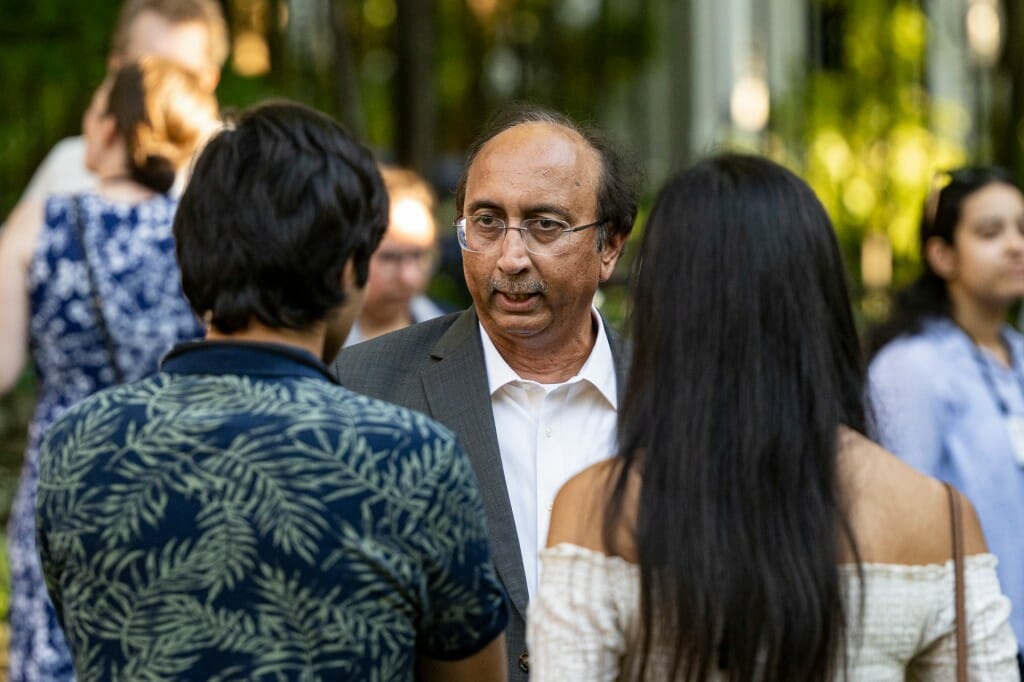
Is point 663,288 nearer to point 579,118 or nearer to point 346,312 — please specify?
point 346,312

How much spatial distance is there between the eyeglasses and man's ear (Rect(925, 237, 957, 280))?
80.6 inches

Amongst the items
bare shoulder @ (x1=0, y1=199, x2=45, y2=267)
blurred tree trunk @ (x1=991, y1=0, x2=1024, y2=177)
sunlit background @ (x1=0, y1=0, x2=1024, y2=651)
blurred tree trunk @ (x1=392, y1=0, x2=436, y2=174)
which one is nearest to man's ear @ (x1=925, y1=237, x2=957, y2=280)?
sunlit background @ (x1=0, y1=0, x2=1024, y2=651)

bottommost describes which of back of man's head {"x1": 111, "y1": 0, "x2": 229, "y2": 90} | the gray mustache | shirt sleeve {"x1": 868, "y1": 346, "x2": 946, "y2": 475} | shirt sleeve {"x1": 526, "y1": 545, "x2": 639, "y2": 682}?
shirt sleeve {"x1": 868, "y1": 346, "x2": 946, "y2": 475}

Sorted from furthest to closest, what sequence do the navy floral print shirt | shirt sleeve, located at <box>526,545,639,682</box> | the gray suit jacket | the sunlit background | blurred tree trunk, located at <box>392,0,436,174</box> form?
blurred tree trunk, located at <box>392,0,436,174</box>
the sunlit background
the gray suit jacket
shirt sleeve, located at <box>526,545,639,682</box>
the navy floral print shirt

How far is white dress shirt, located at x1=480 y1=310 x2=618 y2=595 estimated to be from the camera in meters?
3.47

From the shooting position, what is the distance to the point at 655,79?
18172 mm

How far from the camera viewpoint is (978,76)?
43.8 feet

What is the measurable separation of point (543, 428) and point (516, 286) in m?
0.34

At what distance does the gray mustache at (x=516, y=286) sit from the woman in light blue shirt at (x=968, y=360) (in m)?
1.52

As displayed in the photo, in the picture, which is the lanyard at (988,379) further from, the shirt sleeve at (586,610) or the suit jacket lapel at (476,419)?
the shirt sleeve at (586,610)

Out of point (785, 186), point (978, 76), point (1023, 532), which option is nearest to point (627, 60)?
point (978, 76)

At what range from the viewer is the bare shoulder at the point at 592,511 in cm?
232

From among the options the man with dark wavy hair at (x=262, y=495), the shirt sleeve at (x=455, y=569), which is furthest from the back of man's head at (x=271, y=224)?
the shirt sleeve at (x=455, y=569)

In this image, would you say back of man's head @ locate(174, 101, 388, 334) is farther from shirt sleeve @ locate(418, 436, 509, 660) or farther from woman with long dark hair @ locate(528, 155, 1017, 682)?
woman with long dark hair @ locate(528, 155, 1017, 682)
